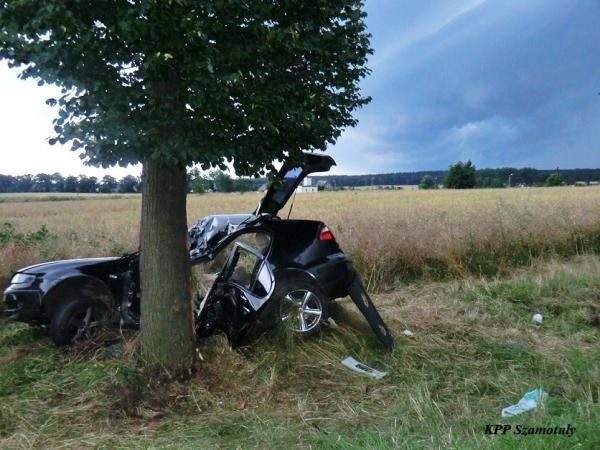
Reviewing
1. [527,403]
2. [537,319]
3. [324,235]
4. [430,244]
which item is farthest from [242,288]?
[430,244]

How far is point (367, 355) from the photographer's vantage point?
5.00 m

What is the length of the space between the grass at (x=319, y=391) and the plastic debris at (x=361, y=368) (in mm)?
73

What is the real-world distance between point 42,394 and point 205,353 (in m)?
1.38

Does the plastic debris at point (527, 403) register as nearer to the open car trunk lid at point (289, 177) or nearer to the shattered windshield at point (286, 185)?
the open car trunk lid at point (289, 177)

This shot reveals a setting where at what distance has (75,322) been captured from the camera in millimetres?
5062

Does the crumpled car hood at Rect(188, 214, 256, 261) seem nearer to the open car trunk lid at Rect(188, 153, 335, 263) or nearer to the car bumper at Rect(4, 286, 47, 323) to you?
the open car trunk lid at Rect(188, 153, 335, 263)

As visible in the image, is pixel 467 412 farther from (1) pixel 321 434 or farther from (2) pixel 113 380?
(2) pixel 113 380

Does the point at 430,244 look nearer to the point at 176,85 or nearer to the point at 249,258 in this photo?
the point at 249,258

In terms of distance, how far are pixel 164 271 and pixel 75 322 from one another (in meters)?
1.53

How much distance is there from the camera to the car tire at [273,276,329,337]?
4.95m

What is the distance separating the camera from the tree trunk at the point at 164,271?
417cm

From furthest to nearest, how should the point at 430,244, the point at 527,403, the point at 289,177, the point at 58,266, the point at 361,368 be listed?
the point at 430,244 < the point at 289,177 < the point at 58,266 < the point at 361,368 < the point at 527,403

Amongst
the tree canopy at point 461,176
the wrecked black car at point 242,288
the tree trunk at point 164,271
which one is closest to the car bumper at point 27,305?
the wrecked black car at point 242,288

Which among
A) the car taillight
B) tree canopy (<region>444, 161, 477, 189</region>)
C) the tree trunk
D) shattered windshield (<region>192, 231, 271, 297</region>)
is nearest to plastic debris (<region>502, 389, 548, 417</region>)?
shattered windshield (<region>192, 231, 271, 297</region>)
